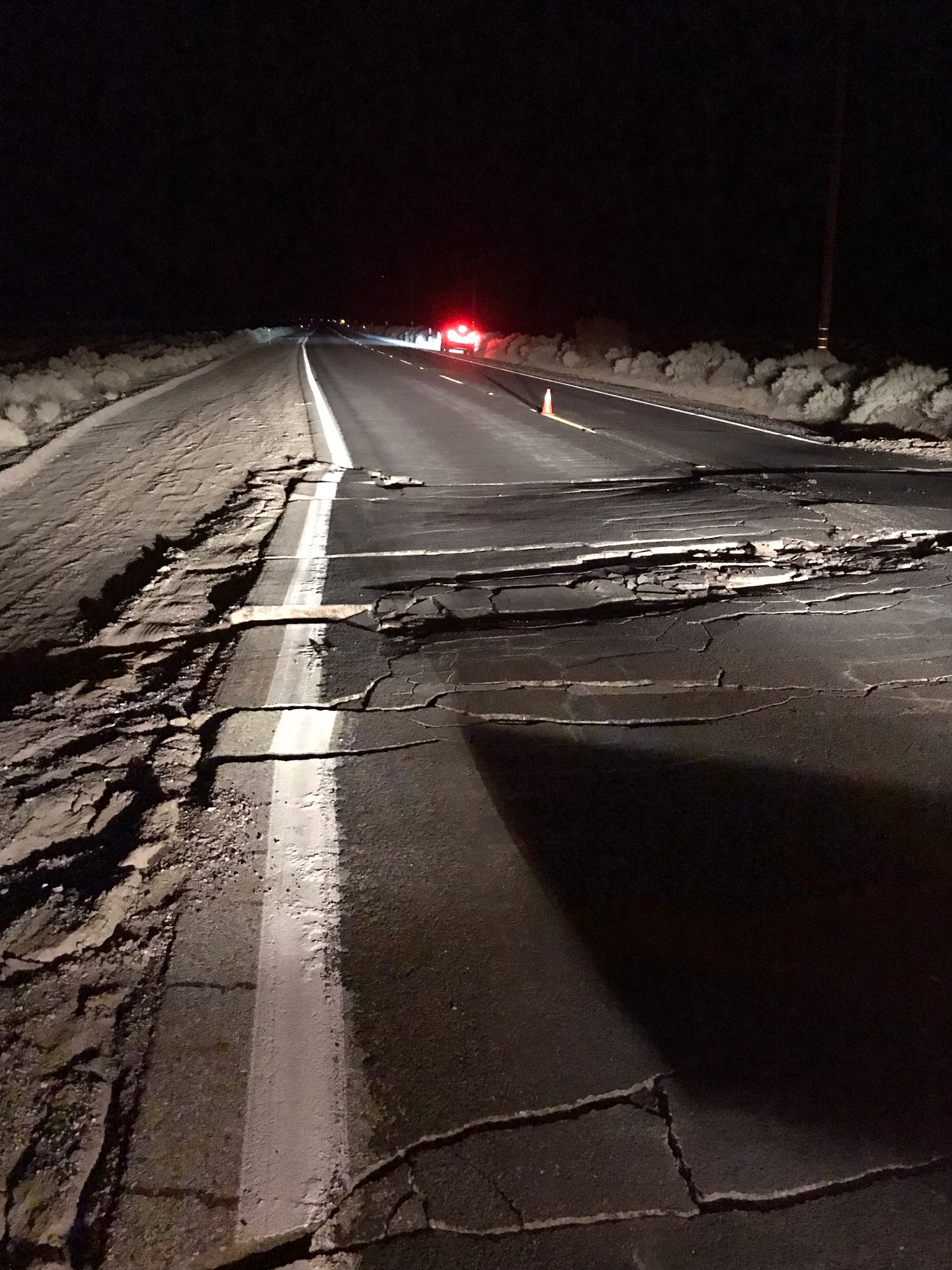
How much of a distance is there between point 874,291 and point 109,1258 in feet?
159

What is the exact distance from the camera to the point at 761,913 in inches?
139

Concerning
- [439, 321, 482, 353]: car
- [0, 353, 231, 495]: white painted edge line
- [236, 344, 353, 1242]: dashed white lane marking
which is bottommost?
[236, 344, 353, 1242]: dashed white lane marking

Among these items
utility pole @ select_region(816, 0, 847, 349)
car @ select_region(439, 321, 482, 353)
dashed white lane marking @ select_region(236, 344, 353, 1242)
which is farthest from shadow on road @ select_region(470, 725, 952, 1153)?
car @ select_region(439, 321, 482, 353)

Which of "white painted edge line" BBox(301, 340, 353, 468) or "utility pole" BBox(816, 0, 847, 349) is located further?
"utility pole" BBox(816, 0, 847, 349)

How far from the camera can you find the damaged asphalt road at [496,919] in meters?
2.47

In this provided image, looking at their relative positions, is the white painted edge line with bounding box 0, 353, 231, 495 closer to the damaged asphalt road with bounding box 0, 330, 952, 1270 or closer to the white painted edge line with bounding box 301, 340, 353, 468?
the white painted edge line with bounding box 301, 340, 353, 468

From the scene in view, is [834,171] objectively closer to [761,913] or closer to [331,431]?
[331,431]

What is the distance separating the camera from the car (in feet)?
160

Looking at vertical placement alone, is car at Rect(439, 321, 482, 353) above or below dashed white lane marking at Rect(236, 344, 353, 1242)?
above

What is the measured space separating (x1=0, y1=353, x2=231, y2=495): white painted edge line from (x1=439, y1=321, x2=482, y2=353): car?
24190 millimetres

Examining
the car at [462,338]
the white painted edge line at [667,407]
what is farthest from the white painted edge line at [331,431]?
the car at [462,338]

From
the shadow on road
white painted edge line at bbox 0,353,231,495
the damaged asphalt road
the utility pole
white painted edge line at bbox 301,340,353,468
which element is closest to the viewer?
the damaged asphalt road

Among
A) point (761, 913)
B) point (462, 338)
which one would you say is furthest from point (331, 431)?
point (462, 338)

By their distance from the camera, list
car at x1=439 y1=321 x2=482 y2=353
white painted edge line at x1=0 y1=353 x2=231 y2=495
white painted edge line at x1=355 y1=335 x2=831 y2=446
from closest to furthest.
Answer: white painted edge line at x1=0 y1=353 x2=231 y2=495 < white painted edge line at x1=355 y1=335 x2=831 y2=446 < car at x1=439 y1=321 x2=482 y2=353
